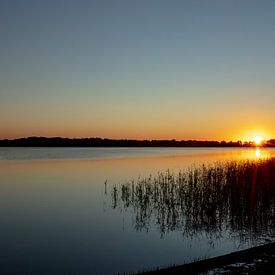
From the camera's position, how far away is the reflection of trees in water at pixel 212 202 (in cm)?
1211

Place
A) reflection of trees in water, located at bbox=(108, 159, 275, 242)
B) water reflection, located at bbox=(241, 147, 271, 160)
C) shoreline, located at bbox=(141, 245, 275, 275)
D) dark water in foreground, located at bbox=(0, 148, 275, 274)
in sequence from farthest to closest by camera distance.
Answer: water reflection, located at bbox=(241, 147, 271, 160) → reflection of trees in water, located at bbox=(108, 159, 275, 242) → dark water in foreground, located at bbox=(0, 148, 275, 274) → shoreline, located at bbox=(141, 245, 275, 275)

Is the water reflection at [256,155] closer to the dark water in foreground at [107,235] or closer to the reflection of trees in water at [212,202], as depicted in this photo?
the reflection of trees in water at [212,202]

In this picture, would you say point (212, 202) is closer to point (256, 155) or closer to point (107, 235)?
point (107, 235)

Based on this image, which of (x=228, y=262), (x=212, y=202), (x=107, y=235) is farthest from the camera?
(x=212, y=202)

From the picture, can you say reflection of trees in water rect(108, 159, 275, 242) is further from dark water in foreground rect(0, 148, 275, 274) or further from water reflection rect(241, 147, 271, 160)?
water reflection rect(241, 147, 271, 160)

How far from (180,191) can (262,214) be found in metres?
3.91

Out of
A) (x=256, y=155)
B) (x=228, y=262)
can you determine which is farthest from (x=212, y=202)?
(x=256, y=155)

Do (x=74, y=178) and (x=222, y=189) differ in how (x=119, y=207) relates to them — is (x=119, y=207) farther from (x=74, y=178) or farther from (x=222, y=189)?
(x=74, y=178)

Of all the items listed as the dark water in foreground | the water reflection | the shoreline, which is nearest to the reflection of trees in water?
the dark water in foreground

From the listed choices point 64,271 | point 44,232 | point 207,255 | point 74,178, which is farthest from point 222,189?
point 74,178

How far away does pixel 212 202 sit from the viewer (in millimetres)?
14055

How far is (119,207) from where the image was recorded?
1552cm

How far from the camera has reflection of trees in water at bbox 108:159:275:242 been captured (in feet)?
39.7

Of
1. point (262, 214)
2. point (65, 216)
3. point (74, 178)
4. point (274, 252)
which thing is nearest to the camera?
point (274, 252)
